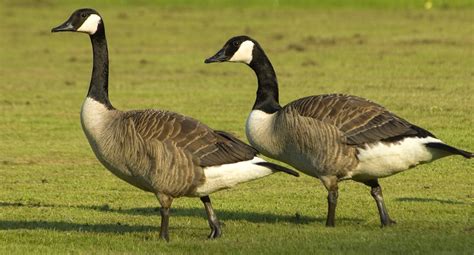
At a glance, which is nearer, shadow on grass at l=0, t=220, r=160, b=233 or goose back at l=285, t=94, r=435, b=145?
goose back at l=285, t=94, r=435, b=145

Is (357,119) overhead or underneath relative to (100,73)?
underneath

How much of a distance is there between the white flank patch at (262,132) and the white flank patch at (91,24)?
72.9 inches

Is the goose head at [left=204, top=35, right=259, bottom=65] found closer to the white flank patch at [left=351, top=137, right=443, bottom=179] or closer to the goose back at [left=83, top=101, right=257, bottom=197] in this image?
the goose back at [left=83, top=101, right=257, bottom=197]

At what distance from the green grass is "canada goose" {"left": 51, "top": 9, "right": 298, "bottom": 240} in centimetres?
51

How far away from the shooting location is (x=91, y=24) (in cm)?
1181

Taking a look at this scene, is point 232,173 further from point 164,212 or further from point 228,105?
point 228,105

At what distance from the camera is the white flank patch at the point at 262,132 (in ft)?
38.1

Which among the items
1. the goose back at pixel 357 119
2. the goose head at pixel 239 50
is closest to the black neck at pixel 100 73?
the goose head at pixel 239 50

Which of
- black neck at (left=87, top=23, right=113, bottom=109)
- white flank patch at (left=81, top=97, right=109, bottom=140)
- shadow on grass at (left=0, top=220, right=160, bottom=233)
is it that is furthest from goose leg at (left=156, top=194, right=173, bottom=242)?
black neck at (left=87, top=23, right=113, bottom=109)

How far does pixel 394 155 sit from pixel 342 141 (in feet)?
1.73

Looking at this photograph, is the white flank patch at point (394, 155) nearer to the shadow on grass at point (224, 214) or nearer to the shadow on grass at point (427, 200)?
the shadow on grass at point (224, 214)

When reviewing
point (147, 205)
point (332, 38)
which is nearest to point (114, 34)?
point (332, 38)

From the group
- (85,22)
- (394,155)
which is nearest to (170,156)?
(85,22)

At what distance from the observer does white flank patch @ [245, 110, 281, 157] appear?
1161cm
